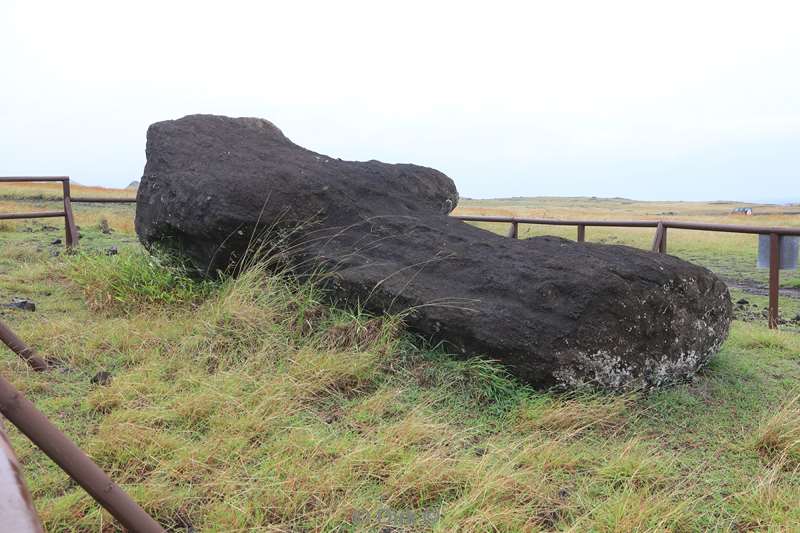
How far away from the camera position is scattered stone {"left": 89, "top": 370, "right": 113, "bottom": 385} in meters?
3.73

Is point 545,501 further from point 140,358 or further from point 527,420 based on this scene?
point 140,358

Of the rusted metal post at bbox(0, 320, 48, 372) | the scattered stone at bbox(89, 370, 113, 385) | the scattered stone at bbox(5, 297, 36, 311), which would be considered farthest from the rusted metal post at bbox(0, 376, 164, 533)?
the scattered stone at bbox(5, 297, 36, 311)

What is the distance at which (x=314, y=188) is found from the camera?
5.32 metres

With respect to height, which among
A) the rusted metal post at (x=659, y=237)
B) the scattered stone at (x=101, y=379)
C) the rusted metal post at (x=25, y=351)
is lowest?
the scattered stone at (x=101, y=379)

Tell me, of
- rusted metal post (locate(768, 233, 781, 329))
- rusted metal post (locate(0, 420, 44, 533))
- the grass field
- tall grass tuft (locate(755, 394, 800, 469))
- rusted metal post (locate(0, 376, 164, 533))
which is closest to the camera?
rusted metal post (locate(0, 420, 44, 533))

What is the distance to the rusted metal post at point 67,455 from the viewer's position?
1.59m

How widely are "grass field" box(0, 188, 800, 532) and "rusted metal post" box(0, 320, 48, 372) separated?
0.33 ft

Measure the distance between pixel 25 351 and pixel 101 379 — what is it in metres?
0.45

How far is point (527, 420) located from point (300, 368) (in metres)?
1.34

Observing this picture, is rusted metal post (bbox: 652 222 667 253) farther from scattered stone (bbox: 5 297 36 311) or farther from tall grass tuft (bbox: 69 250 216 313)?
scattered stone (bbox: 5 297 36 311)

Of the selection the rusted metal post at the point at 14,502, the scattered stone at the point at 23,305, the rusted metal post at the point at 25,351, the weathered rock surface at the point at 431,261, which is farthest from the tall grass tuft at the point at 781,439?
the scattered stone at the point at 23,305

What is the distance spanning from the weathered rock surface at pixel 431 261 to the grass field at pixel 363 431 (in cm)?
19

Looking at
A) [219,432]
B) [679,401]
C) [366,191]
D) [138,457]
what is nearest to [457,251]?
[366,191]

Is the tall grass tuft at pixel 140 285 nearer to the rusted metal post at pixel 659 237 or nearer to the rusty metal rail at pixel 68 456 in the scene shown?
the rusty metal rail at pixel 68 456
